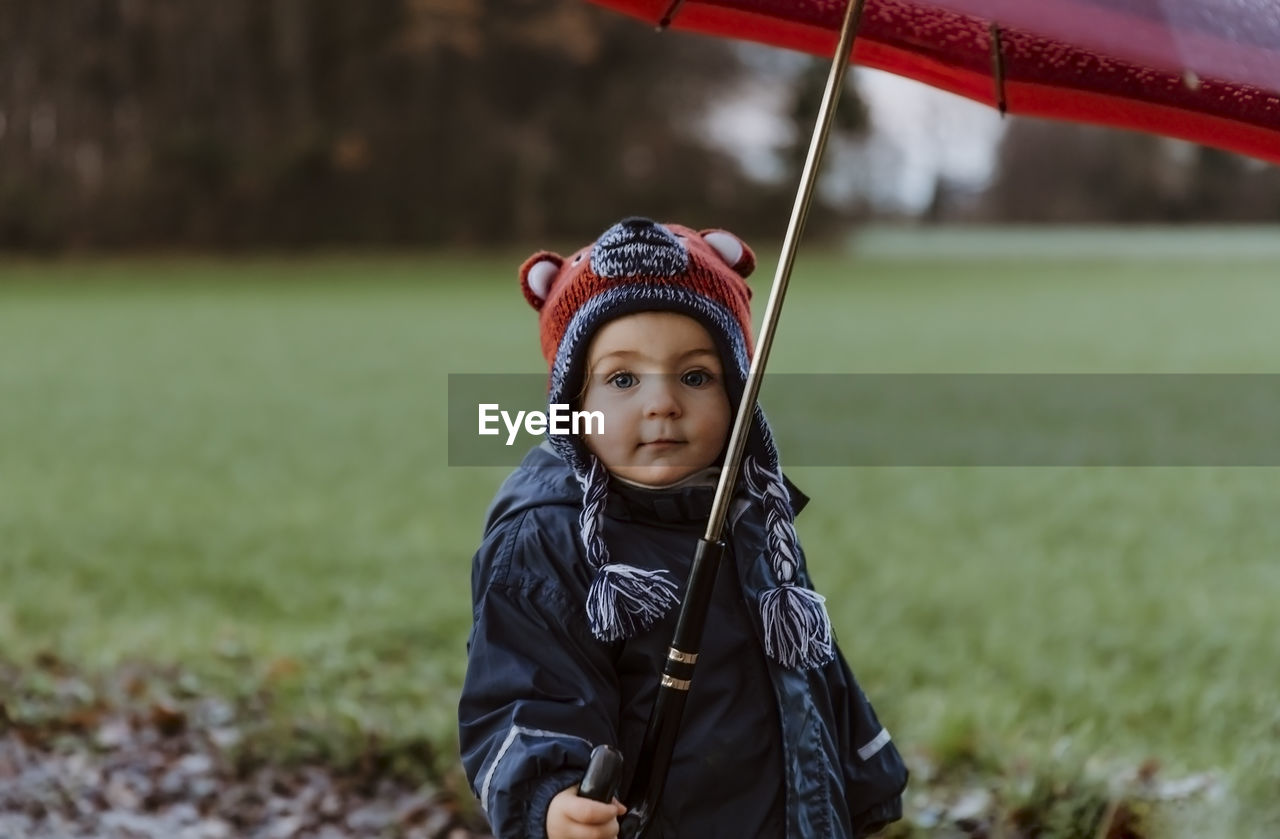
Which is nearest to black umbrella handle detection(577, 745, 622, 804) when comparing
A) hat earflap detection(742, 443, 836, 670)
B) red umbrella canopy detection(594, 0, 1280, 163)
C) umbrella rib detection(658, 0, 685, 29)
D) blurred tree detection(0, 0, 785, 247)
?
hat earflap detection(742, 443, 836, 670)

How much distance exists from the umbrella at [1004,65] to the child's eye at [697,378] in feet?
0.23

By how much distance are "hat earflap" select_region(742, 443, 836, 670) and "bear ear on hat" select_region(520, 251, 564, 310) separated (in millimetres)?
364

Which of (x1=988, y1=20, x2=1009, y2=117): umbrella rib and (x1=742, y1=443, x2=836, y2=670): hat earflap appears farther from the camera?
(x1=988, y1=20, x2=1009, y2=117): umbrella rib

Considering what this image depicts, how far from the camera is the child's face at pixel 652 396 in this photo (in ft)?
6.50

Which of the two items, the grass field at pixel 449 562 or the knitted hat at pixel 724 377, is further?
the grass field at pixel 449 562

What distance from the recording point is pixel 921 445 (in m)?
8.34

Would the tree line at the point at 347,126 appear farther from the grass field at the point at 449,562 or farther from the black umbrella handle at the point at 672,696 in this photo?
the black umbrella handle at the point at 672,696

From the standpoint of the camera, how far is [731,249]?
212 cm

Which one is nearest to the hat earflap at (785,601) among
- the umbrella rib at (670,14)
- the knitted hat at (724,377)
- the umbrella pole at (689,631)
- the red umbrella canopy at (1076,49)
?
the knitted hat at (724,377)

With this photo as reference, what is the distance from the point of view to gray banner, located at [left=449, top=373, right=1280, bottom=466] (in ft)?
26.0

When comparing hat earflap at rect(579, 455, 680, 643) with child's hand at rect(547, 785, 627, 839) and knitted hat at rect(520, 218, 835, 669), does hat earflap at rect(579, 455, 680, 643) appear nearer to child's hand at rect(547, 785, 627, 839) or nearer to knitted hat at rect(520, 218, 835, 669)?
knitted hat at rect(520, 218, 835, 669)

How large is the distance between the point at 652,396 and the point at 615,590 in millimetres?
270

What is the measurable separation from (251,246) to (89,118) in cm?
417

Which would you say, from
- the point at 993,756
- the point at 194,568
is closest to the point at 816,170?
the point at 993,756
